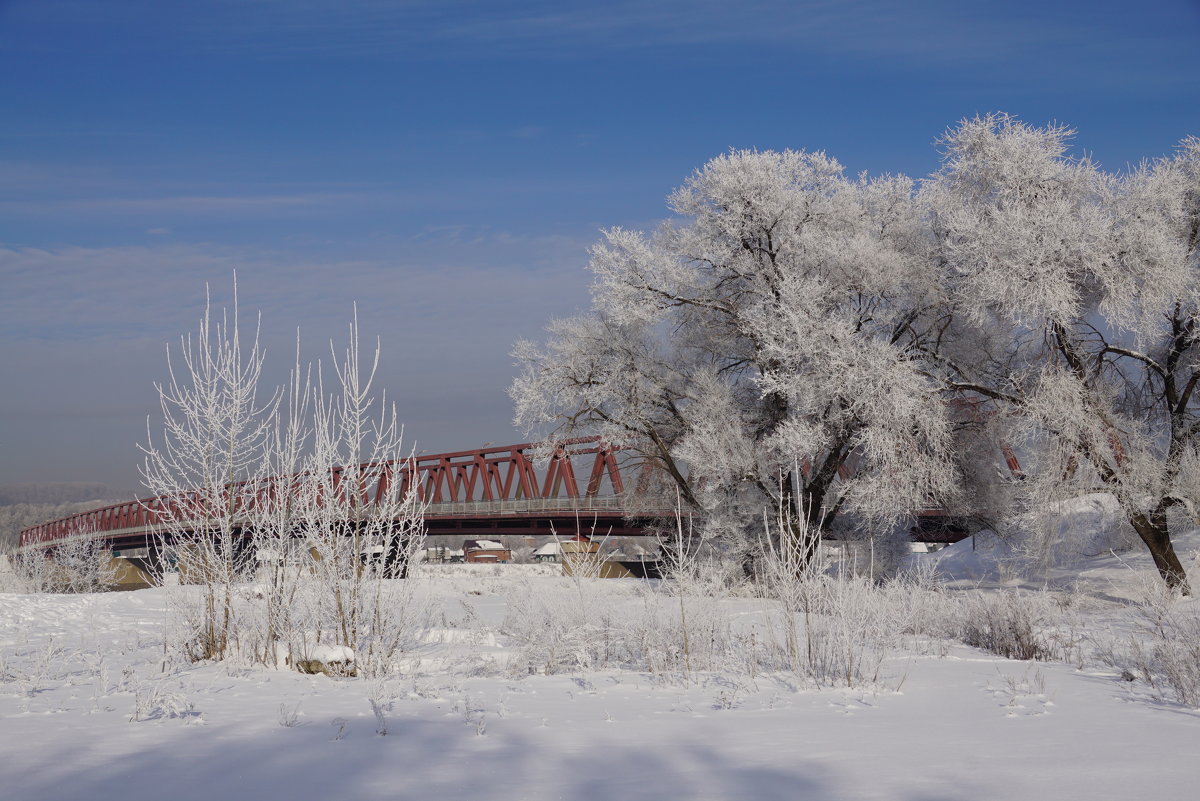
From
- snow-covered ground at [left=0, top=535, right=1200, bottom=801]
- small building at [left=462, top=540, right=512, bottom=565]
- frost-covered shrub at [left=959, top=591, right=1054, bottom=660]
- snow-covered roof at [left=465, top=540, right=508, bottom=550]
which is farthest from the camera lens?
snow-covered roof at [left=465, top=540, right=508, bottom=550]

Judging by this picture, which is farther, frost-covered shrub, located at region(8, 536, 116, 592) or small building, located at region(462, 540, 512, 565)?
small building, located at region(462, 540, 512, 565)

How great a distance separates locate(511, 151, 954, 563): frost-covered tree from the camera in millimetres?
17984

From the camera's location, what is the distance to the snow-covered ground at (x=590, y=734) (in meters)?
4.71

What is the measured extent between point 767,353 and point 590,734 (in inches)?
549

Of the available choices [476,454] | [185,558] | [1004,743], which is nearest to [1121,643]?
[1004,743]

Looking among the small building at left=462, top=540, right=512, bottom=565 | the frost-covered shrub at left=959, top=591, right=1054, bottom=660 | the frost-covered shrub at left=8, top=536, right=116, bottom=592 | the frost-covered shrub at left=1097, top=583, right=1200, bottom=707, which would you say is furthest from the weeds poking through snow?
the small building at left=462, top=540, right=512, bottom=565

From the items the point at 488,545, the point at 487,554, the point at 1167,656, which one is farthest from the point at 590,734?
the point at 488,545

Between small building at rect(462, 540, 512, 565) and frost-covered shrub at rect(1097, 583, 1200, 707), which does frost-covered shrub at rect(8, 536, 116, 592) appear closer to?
frost-covered shrub at rect(1097, 583, 1200, 707)

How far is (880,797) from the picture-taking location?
4477 mm

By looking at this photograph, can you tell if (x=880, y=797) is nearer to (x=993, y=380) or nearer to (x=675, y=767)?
(x=675, y=767)

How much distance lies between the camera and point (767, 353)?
1923cm

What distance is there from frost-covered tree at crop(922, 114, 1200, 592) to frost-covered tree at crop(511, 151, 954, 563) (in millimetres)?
1645

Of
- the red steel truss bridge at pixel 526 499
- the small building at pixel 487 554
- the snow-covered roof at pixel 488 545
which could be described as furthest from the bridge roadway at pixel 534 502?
the snow-covered roof at pixel 488 545

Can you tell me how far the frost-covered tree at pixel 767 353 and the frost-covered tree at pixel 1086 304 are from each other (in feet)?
5.40
